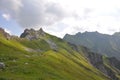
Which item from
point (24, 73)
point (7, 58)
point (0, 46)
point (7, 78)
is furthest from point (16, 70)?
point (0, 46)

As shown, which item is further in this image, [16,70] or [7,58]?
[7,58]

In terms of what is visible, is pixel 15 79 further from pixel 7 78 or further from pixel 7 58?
pixel 7 58

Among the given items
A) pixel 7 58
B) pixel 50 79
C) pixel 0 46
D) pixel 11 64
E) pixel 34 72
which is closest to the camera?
pixel 50 79

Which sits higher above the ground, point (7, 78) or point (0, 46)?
point (0, 46)

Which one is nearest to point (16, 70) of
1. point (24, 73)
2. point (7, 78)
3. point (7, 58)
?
point (24, 73)

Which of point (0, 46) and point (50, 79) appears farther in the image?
point (0, 46)

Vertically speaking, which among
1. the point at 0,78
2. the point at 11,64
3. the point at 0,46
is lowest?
the point at 0,78

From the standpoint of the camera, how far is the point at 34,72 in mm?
106500

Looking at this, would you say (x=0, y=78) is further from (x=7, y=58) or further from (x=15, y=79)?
(x=7, y=58)

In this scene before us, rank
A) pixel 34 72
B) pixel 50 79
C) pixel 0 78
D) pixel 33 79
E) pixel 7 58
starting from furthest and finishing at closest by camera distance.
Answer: pixel 7 58 < pixel 34 72 < pixel 50 79 < pixel 33 79 < pixel 0 78

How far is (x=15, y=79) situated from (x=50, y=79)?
18761mm

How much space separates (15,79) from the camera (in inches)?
3233

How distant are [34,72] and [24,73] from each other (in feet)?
21.8

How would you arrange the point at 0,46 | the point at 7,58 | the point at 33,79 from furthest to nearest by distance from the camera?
the point at 0,46 < the point at 7,58 < the point at 33,79
